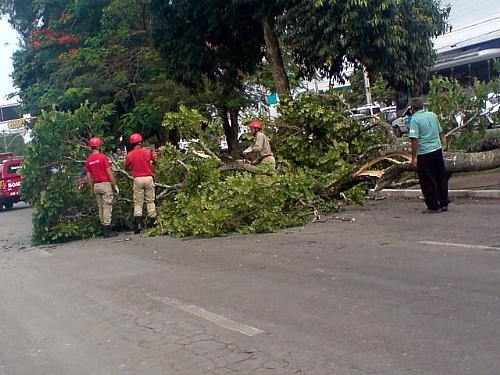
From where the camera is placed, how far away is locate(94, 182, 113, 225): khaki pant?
13.4 meters

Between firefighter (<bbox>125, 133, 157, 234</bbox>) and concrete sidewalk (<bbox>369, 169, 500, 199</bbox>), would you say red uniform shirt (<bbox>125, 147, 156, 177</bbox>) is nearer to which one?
firefighter (<bbox>125, 133, 157, 234</bbox>)

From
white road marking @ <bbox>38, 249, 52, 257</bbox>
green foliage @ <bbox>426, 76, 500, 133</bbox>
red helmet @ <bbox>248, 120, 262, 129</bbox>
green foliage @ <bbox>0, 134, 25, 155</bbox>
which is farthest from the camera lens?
green foliage @ <bbox>0, 134, 25, 155</bbox>

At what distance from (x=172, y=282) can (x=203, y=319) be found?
197 centimetres

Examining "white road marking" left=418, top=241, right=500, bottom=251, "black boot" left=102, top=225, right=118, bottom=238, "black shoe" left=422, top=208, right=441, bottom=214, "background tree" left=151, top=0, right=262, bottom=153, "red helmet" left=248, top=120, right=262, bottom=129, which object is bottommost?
"white road marking" left=418, top=241, right=500, bottom=251

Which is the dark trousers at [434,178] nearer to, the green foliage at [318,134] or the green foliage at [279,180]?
the green foliage at [279,180]

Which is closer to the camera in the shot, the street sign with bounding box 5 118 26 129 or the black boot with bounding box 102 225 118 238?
the black boot with bounding box 102 225 118 238

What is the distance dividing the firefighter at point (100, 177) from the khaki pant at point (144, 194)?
47cm

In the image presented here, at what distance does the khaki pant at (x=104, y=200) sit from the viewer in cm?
1345

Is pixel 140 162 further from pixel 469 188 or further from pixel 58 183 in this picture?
pixel 469 188

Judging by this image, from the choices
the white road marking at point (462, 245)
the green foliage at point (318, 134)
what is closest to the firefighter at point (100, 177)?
the green foliage at point (318, 134)

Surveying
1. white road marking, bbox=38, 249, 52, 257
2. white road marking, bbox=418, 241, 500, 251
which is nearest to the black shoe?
white road marking, bbox=418, 241, 500, 251

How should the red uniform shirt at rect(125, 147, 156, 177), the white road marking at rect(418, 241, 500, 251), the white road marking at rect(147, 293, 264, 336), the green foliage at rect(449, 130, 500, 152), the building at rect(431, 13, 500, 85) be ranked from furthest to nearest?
the building at rect(431, 13, 500, 85) → the green foliage at rect(449, 130, 500, 152) → the red uniform shirt at rect(125, 147, 156, 177) → the white road marking at rect(418, 241, 500, 251) → the white road marking at rect(147, 293, 264, 336)

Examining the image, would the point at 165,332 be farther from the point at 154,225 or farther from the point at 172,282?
the point at 154,225

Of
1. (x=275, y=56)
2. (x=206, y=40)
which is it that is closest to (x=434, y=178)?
(x=275, y=56)
